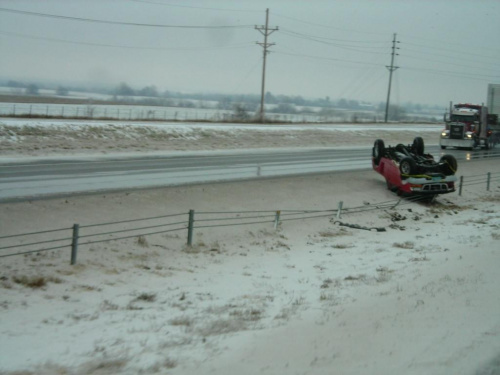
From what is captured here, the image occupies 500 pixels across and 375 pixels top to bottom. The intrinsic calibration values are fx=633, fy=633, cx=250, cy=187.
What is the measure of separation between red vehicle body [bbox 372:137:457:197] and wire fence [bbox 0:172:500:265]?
2.65 feet

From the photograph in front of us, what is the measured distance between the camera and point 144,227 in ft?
46.6

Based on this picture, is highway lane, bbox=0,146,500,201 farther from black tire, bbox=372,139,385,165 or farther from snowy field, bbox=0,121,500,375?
black tire, bbox=372,139,385,165

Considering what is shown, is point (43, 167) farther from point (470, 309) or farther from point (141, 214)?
point (470, 309)

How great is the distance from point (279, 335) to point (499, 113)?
160ft

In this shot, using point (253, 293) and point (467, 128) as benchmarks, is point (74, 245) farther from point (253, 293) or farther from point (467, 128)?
point (467, 128)

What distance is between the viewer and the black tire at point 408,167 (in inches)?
907

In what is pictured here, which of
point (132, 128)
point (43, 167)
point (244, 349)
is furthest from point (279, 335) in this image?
point (132, 128)

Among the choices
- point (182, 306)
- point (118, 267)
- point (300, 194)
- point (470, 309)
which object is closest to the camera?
point (470, 309)

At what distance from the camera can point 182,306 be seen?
10031 millimetres

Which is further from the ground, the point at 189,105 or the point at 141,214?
the point at 189,105

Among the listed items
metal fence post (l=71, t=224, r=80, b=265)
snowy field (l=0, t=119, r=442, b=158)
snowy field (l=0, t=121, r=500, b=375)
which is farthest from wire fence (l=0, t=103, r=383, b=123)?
metal fence post (l=71, t=224, r=80, b=265)

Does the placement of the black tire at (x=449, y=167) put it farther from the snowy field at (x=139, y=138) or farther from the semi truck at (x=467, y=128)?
the semi truck at (x=467, y=128)

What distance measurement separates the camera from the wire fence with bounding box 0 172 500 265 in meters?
12.2

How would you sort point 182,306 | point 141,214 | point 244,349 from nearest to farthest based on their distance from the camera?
point 244,349
point 182,306
point 141,214
